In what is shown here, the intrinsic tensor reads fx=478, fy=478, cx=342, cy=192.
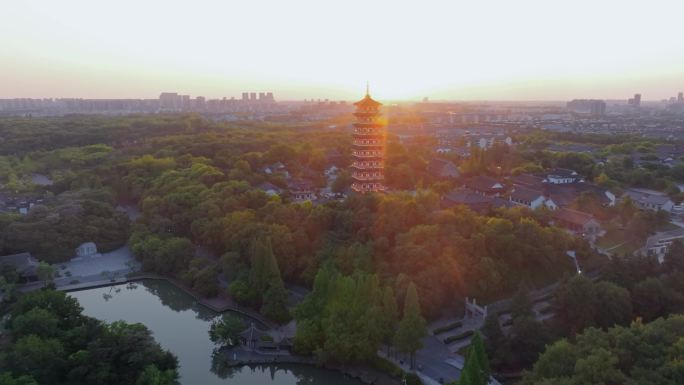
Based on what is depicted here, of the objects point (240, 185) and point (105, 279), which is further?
point (240, 185)

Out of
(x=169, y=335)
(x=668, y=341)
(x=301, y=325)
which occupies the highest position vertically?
(x=668, y=341)

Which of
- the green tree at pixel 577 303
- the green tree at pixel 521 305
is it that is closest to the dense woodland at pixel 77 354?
the green tree at pixel 521 305

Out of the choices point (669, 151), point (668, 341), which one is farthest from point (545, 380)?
point (669, 151)

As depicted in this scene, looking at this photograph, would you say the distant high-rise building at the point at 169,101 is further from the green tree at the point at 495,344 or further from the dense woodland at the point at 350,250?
the green tree at the point at 495,344

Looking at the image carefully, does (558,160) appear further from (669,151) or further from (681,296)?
(681,296)

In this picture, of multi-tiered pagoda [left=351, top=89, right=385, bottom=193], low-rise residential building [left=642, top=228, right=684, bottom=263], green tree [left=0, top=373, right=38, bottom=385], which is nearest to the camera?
green tree [left=0, top=373, right=38, bottom=385]

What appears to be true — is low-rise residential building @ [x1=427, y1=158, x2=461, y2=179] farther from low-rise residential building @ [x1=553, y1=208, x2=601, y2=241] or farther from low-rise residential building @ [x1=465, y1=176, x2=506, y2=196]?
low-rise residential building @ [x1=553, y1=208, x2=601, y2=241]

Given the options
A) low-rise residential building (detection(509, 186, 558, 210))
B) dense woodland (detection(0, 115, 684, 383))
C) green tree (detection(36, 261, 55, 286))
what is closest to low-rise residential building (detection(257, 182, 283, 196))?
dense woodland (detection(0, 115, 684, 383))

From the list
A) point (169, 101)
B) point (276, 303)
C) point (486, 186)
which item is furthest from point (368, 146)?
point (169, 101)
